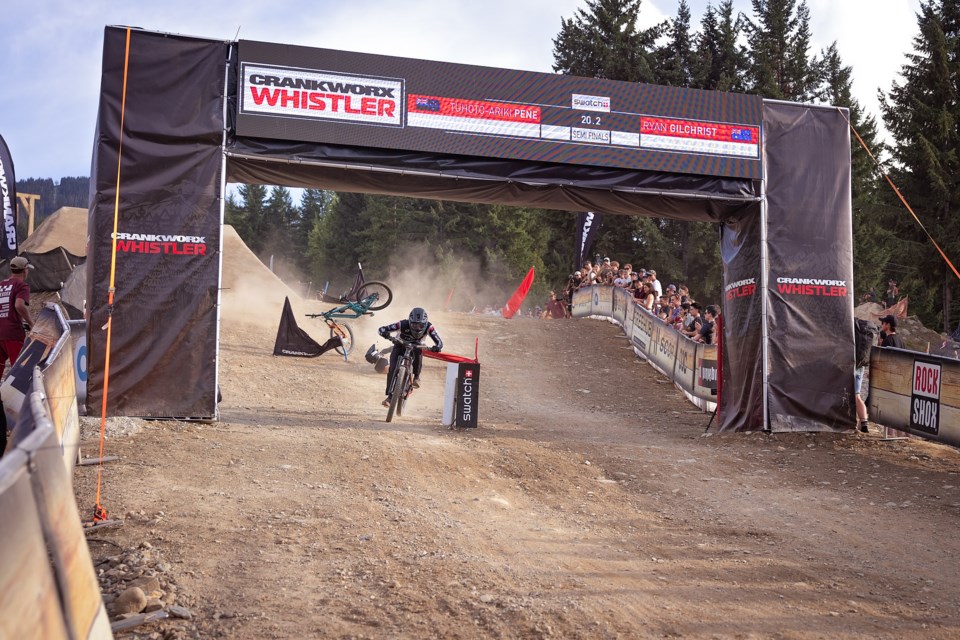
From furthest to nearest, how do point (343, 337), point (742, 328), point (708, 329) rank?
point (343, 337), point (708, 329), point (742, 328)

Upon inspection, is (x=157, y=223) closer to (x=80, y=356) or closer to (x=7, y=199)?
(x=80, y=356)

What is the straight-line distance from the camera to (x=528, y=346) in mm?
21766

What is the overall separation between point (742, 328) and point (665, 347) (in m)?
5.42

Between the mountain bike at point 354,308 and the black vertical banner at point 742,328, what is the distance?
8.05 metres

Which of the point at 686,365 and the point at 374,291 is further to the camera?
the point at 374,291

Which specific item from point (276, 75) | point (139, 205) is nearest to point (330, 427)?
point (139, 205)

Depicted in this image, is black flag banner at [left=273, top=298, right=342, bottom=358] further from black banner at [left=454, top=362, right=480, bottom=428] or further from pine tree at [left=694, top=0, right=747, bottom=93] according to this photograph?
pine tree at [left=694, top=0, right=747, bottom=93]

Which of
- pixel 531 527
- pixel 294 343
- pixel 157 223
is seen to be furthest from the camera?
pixel 294 343

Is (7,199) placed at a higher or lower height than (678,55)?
lower

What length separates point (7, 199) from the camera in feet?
67.3

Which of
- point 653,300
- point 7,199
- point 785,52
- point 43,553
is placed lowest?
point 43,553

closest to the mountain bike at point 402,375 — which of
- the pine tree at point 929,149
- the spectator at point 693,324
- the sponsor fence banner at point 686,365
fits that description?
the sponsor fence banner at point 686,365

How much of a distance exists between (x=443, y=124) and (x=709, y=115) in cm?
411

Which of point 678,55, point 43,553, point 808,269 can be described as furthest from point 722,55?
point 43,553
